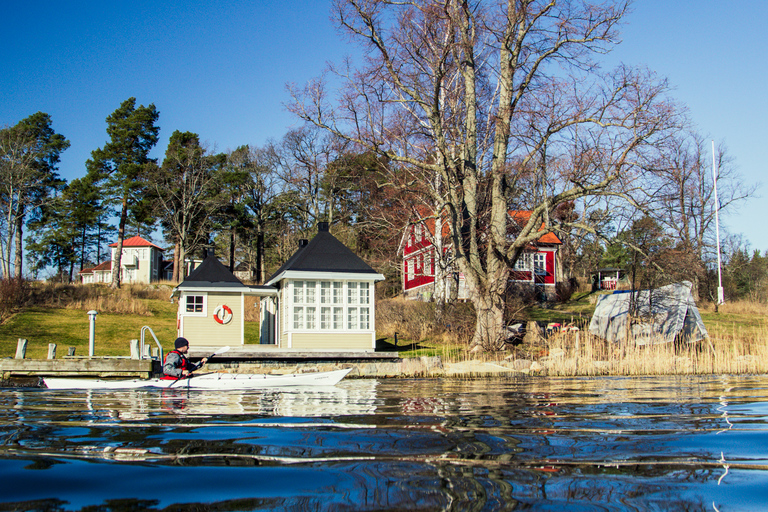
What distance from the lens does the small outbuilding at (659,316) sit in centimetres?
2289

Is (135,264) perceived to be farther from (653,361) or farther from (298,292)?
(653,361)

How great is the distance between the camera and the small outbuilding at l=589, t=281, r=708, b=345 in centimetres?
2289

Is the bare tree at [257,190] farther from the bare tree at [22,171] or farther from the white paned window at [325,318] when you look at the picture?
the white paned window at [325,318]

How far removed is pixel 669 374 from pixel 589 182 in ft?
27.7

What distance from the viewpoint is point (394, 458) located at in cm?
437

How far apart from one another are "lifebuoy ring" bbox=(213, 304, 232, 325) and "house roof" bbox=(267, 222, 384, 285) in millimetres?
2288

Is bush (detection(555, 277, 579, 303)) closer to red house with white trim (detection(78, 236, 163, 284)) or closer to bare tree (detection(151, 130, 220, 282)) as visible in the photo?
bare tree (detection(151, 130, 220, 282))

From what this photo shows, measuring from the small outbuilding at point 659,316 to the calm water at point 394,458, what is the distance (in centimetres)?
1545

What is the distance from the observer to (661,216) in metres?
20.8

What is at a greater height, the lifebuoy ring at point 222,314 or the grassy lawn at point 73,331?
the lifebuoy ring at point 222,314

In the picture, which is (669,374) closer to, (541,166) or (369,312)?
(541,166)

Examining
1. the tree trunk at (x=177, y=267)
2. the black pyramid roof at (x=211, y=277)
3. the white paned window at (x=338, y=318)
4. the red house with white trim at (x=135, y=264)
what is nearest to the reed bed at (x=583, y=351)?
the white paned window at (x=338, y=318)

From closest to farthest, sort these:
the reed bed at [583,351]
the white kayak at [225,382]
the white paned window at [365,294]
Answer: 1. the white kayak at [225,382]
2. the reed bed at [583,351]
3. the white paned window at [365,294]

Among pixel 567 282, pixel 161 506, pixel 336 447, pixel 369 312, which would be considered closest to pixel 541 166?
pixel 369 312
